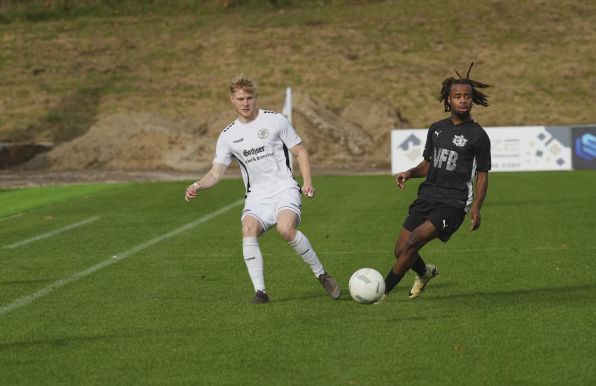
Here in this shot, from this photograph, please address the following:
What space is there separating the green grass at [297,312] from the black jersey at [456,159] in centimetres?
97

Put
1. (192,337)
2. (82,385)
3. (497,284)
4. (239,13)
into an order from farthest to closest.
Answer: (239,13) → (497,284) → (192,337) → (82,385)

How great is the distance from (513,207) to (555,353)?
14524 millimetres

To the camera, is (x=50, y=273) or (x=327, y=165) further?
(x=327, y=165)

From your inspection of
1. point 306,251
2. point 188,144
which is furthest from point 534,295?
point 188,144

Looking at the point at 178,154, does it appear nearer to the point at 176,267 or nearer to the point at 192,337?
the point at 176,267

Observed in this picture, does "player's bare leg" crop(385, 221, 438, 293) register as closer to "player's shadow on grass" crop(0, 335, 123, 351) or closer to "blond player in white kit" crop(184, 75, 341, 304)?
"blond player in white kit" crop(184, 75, 341, 304)

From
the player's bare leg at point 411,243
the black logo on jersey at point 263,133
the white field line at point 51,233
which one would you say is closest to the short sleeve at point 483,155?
the player's bare leg at point 411,243

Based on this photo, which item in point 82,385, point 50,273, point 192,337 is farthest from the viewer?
point 50,273

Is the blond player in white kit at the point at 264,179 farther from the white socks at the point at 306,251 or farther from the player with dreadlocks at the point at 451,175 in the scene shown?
the player with dreadlocks at the point at 451,175

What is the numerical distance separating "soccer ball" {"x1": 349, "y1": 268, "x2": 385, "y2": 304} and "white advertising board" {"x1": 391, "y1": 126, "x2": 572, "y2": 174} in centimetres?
2496

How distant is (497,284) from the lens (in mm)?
12422

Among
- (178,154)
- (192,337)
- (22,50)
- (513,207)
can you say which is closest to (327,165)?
(178,154)

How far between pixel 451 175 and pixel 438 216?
38cm

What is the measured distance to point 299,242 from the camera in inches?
444
